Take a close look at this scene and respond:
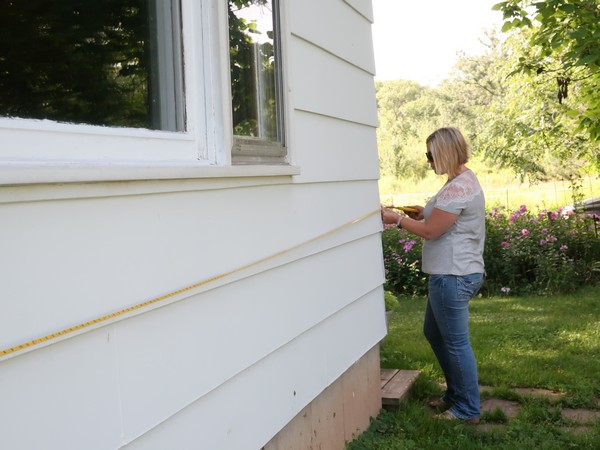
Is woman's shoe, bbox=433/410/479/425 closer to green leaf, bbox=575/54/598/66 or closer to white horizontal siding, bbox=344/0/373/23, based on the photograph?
white horizontal siding, bbox=344/0/373/23

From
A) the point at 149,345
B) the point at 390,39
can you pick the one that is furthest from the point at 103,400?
the point at 390,39

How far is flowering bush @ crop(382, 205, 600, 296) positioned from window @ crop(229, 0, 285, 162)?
7.37 meters

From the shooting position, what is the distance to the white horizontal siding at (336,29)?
10.0 ft

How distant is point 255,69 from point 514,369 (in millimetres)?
3638

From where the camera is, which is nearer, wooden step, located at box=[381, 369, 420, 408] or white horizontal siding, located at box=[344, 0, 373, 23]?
white horizontal siding, located at box=[344, 0, 373, 23]

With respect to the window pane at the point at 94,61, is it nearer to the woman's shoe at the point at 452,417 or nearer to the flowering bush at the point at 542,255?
the woman's shoe at the point at 452,417

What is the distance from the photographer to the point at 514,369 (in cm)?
539

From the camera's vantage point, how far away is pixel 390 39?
2569 inches

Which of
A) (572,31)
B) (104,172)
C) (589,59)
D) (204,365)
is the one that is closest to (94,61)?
(104,172)

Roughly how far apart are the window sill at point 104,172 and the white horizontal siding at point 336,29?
0.95 m

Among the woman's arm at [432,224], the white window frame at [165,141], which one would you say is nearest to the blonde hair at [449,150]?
the woman's arm at [432,224]

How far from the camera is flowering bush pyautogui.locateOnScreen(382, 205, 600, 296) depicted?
31.0 ft

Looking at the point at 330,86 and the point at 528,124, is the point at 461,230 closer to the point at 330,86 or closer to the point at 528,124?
the point at 330,86

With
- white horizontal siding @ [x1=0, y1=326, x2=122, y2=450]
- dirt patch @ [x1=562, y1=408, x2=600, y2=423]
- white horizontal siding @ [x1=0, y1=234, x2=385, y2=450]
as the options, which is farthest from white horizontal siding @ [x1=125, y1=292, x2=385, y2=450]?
dirt patch @ [x1=562, y1=408, x2=600, y2=423]
